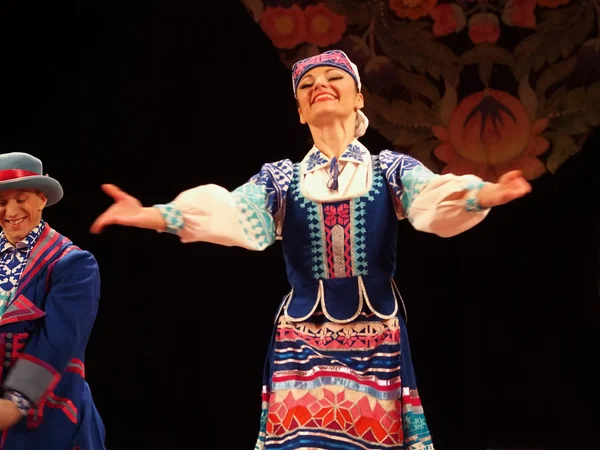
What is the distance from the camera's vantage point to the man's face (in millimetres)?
2752

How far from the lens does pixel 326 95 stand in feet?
8.59

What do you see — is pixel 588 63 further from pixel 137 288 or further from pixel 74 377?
pixel 74 377

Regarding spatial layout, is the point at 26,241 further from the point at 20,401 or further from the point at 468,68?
the point at 468,68

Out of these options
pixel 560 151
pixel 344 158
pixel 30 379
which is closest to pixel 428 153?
pixel 560 151

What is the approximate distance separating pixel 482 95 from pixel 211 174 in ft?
3.43

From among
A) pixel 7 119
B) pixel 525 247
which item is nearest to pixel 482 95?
pixel 525 247

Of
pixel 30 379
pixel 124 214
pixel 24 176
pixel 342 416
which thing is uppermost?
pixel 24 176

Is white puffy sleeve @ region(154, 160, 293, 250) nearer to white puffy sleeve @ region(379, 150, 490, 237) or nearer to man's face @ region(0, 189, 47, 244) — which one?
white puffy sleeve @ region(379, 150, 490, 237)

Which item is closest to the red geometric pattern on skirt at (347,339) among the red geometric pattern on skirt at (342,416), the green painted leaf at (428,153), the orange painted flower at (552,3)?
the red geometric pattern on skirt at (342,416)

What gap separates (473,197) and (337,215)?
388mm

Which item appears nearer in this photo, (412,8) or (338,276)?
(338,276)

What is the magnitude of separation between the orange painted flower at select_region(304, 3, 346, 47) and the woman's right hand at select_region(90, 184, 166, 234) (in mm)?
1530

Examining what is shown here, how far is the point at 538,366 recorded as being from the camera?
3.52m

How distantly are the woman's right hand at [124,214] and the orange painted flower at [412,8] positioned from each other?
5.54 feet
